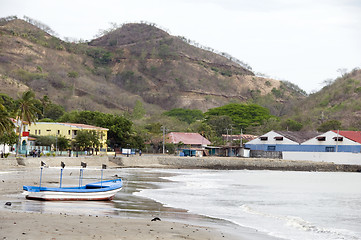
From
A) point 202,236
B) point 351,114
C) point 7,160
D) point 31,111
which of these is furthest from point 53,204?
point 351,114

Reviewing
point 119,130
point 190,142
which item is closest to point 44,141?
point 119,130

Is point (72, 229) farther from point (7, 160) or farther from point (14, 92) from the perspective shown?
point (14, 92)

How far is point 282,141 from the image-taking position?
91.0 metres

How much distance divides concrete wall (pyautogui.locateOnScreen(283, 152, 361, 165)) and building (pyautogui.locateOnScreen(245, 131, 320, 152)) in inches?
73.4

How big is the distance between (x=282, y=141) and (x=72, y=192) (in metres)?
72.3

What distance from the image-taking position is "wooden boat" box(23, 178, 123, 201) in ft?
72.6

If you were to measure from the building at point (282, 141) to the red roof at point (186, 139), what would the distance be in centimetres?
1061

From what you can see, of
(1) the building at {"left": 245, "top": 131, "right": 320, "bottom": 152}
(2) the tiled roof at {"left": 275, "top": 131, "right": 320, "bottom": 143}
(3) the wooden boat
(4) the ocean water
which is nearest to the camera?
(4) the ocean water

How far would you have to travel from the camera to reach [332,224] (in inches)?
797

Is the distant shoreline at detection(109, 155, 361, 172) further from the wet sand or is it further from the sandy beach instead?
the sandy beach

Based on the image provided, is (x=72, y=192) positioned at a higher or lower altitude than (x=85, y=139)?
lower

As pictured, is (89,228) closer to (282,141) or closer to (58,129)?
(58,129)

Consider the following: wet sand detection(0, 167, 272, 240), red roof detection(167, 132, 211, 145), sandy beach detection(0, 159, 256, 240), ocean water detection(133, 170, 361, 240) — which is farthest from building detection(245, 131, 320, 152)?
sandy beach detection(0, 159, 256, 240)

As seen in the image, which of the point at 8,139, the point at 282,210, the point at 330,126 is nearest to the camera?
the point at 282,210
